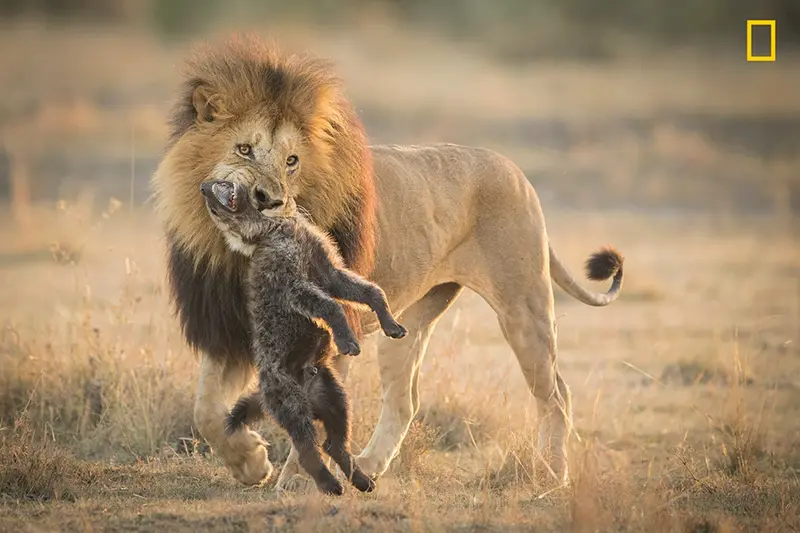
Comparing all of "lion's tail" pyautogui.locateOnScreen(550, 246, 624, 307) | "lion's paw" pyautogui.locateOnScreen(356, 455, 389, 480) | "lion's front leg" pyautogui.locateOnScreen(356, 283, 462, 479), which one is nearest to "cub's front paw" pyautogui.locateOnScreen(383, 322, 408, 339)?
"lion's paw" pyautogui.locateOnScreen(356, 455, 389, 480)

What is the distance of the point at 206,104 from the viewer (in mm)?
5137

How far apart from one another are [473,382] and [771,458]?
1.65 metres

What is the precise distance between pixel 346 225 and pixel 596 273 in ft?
5.48

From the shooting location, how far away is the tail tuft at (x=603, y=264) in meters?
6.63

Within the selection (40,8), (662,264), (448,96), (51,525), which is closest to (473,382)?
(51,525)

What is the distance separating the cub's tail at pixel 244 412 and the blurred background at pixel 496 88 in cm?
937

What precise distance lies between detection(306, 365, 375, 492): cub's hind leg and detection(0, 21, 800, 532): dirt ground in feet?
0.48

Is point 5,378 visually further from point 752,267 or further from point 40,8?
point 40,8

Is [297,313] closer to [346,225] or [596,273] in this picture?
[346,225]

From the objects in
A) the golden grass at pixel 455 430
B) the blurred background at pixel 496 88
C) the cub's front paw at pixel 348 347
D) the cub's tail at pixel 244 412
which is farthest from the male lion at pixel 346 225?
the blurred background at pixel 496 88

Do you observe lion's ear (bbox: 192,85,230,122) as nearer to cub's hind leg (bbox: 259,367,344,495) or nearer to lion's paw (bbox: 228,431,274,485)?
cub's hind leg (bbox: 259,367,344,495)

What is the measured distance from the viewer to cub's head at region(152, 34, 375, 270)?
5.03 meters

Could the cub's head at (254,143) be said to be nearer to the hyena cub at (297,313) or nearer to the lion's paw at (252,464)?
the hyena cub at (297,313)

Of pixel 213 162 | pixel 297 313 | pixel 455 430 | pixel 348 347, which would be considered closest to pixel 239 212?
pixel 213 162
